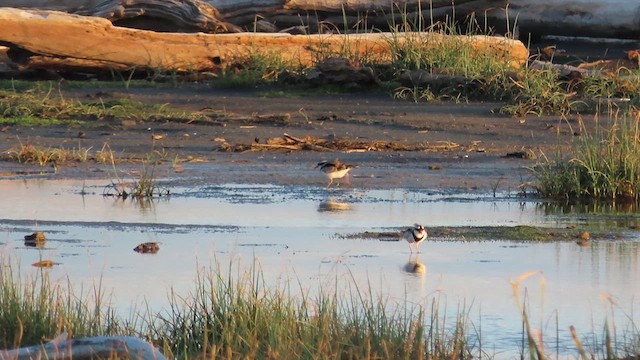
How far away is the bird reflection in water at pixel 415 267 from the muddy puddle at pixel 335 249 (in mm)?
12

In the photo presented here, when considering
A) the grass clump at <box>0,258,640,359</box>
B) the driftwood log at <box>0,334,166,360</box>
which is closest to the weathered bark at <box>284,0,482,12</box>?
the grass clump at <box>0,258,640,359</box>

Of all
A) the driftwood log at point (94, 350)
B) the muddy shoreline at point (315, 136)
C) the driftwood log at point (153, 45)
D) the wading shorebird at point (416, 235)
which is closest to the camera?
the driftwood log at point (94, 350)

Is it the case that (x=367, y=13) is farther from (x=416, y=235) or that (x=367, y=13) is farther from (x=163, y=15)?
(x=416, y=235)

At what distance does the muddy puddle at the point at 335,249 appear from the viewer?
7.26m

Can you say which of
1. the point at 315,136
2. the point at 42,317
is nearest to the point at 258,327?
the point at 42,317

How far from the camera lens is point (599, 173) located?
38.2 ft

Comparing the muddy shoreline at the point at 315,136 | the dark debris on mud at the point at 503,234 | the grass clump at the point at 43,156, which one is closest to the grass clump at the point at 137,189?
the muddy shoreline at the point at 315,136

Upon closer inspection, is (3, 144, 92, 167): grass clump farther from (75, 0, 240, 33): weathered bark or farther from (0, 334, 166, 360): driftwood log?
(0, 334, 166, 360): driftwood log

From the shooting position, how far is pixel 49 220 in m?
10.0

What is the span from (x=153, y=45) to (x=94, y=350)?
13.2m

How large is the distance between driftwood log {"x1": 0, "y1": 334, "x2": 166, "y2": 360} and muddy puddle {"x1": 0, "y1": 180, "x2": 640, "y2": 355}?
145 cm

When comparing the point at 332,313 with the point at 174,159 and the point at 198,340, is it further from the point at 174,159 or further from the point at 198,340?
the point at 174,159

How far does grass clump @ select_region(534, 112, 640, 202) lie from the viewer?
458 inches

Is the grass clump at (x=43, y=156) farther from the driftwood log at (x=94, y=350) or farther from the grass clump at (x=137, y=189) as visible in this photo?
the driftwood log at (x=94, y=350)
